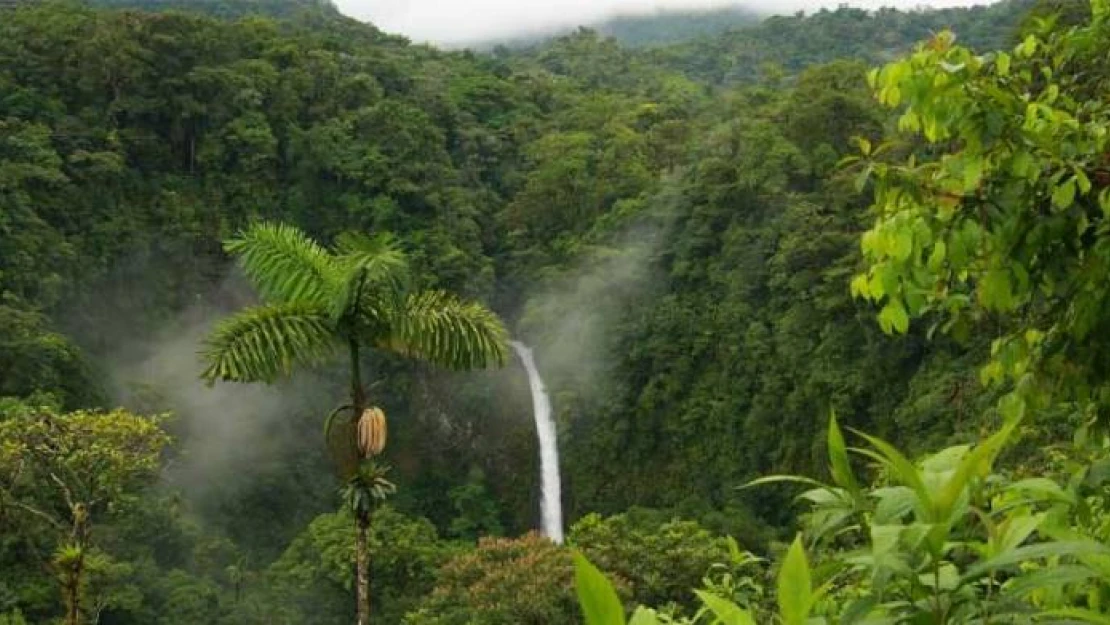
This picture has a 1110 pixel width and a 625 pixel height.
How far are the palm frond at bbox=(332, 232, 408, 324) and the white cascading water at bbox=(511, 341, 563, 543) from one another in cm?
1694

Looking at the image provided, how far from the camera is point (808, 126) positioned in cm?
2072

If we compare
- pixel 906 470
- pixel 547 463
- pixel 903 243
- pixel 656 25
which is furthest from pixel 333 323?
pixel 656 25

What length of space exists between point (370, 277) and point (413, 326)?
50 centimetres

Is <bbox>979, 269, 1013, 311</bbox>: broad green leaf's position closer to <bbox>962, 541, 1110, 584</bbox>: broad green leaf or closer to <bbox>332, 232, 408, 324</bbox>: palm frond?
<bbox>962, 541, 1110, 584</bbox>: broad green leaf

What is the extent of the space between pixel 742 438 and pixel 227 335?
1548 cm

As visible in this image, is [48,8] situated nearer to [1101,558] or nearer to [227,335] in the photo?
[227,335]

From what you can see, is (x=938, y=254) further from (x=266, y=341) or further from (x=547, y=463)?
(x=547, y=463)

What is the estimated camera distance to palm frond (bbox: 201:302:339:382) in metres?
5.21

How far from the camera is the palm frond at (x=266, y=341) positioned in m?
5.21

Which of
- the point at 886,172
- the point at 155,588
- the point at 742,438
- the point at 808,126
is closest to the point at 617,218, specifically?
the point at 808,126

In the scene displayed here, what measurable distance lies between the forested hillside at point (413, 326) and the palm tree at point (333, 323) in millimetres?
20

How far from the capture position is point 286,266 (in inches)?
216

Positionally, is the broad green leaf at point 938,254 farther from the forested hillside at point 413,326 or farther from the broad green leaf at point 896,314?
the forested hillside at point 413,326

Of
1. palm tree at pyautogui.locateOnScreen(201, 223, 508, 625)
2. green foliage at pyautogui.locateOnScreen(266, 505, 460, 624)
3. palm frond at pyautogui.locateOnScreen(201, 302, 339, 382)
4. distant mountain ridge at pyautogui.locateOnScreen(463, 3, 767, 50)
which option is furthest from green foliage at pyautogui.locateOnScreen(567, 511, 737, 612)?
distant mountain ridge at pyautogui.locateOnScreen(463, 3, 767, 50)
